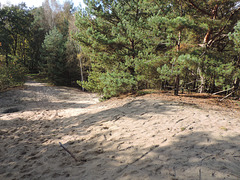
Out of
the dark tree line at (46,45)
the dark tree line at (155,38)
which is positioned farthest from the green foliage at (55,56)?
the dark tree line at (155,38)

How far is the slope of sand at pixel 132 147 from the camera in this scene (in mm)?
2363

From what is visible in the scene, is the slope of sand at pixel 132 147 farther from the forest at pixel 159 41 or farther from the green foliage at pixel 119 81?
the forest at pixel 159 41

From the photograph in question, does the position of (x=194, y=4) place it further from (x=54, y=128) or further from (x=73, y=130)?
(x=54, y=128)

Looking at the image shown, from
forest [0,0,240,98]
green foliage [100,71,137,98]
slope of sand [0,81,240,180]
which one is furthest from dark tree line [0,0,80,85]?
slope of sand [0,81,240,180]

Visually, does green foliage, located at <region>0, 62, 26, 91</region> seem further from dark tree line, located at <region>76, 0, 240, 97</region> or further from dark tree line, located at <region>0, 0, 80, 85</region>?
dark tree line, located at <region>76, 0, 240, 97</region>

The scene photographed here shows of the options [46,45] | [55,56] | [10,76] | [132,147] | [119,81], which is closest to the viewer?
[132,147]

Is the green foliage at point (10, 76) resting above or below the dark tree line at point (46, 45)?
below

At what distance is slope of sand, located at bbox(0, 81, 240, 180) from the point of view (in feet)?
7.75

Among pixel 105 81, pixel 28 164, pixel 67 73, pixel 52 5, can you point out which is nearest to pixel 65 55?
pixel 67 73

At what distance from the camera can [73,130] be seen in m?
5.05

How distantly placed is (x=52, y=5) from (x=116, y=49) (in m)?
35.9

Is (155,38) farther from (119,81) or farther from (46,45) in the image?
(46,45)

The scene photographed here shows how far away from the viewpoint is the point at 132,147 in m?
3.27

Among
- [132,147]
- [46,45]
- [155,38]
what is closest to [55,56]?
[46,45]
